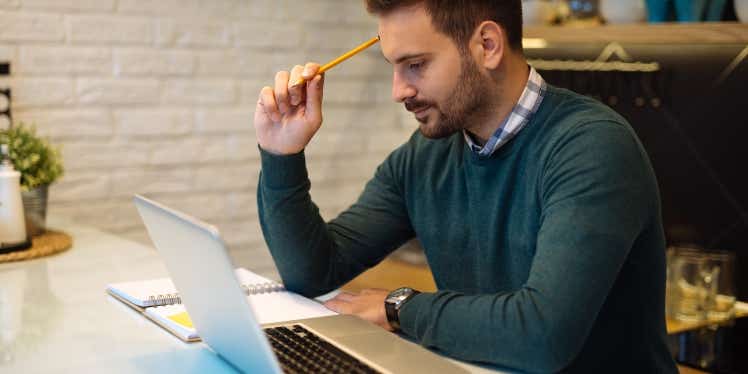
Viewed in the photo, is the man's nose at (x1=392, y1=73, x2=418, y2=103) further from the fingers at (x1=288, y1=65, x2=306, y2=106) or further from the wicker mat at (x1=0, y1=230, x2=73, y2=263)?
the wicker mat at (x1=0, y1=230, x2=73, y2=263)

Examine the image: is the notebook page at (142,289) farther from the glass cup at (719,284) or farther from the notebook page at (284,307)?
the glass cup at (719,284)

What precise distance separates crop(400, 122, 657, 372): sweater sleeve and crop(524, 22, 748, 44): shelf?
97 centimetres

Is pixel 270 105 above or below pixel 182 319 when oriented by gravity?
above

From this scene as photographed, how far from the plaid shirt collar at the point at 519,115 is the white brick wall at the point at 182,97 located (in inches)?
54.2

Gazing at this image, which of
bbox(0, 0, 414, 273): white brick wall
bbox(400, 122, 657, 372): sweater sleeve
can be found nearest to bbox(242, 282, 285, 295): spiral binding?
bbox(400, 122, 657, 372): sweater sleeve

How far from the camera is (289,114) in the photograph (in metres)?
1.58

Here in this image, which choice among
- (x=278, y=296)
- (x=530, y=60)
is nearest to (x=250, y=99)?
(x=530, y=60)

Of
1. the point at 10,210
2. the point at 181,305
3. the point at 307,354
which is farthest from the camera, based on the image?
the point at 10,210

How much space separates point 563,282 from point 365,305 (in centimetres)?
34

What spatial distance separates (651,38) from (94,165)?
5.22 feet

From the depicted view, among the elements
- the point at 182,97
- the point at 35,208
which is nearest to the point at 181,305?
the point at 35,208

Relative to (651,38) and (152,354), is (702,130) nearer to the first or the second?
(651,38)

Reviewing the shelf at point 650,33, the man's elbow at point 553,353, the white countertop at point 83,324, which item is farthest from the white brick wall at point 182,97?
the man's elbow at point 553,353

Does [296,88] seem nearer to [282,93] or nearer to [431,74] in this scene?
[282,93]
